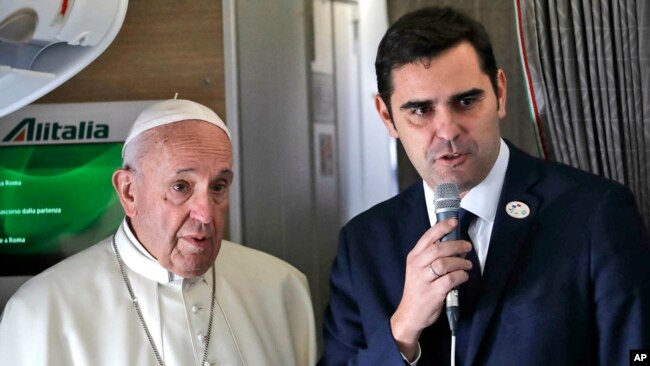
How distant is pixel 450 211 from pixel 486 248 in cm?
33

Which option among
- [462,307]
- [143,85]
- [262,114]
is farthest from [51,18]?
[462,307]

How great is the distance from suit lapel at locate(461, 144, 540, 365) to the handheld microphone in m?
0.13

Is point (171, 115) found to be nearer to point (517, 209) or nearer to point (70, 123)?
point (70, 123)

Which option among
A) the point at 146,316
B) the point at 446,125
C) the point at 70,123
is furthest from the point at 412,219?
the point at 70,123

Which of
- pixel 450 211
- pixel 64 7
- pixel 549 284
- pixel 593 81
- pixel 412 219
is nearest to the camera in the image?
pixel 450 211

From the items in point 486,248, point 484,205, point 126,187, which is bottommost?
point 486,248

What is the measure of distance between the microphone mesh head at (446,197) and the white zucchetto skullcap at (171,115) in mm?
868

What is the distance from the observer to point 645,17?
3.03 meters

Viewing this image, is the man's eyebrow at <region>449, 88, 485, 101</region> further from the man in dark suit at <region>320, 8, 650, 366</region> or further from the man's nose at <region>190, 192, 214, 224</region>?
the man's nose at <region>190, 192, 214, 224</region>

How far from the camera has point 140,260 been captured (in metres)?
2.69

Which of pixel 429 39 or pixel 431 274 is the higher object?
pixel 429 39

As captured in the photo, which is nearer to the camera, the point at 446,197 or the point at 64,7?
the point at 446,197

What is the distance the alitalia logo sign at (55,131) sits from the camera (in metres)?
3.18

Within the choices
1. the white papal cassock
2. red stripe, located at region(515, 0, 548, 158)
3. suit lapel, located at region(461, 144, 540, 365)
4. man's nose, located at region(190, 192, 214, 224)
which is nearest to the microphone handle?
suit lapel, located at region(461, 144, 540, 365)
